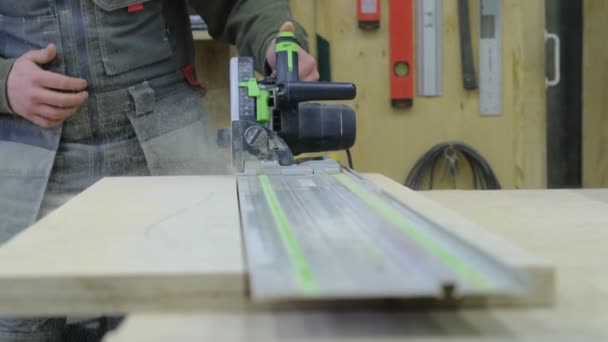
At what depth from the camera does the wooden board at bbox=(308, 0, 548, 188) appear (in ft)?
7.98

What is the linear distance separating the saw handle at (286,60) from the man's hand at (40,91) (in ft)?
1.57

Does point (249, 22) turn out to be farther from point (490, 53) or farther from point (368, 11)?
point (490, 53)

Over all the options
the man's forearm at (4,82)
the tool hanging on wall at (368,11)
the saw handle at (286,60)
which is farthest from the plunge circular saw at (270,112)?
the tool hanging on wall at (368,11)

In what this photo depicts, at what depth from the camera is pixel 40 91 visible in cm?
135

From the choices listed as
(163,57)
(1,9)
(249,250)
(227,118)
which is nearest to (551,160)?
(227,118)

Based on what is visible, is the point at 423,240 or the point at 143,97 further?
the point at 143,97

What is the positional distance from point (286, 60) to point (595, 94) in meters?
1.84

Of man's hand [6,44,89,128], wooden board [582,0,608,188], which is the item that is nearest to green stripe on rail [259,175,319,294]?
man's hand [6,44,89,128]

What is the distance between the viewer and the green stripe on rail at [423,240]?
49 centimetres

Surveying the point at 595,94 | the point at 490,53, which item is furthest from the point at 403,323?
the point at 595,94

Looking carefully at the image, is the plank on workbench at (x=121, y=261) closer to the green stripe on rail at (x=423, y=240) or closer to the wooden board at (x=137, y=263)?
the wooden board at (x=137, y=263)

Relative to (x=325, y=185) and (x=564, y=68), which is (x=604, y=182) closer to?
(x=564, y=68)

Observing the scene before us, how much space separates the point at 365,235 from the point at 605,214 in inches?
20.3

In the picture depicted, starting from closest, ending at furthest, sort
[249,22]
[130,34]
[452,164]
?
1. [130,34]
2. [249,22]
3. [452,164]
